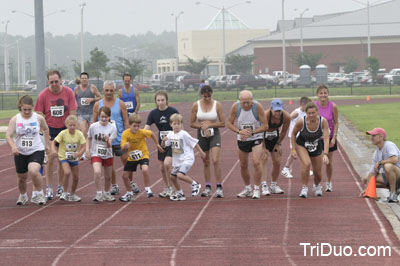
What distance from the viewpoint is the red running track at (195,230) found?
961 cm

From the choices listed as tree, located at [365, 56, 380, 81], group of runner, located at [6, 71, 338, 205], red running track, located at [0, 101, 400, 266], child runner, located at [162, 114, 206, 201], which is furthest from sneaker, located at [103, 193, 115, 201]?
tree, located at [365, 56, 380, 81]

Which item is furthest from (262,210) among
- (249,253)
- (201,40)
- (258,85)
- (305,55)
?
(201,40)

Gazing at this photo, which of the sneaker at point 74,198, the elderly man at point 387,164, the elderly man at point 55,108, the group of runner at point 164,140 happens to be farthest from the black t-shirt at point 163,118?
the elderly man at point 387,164

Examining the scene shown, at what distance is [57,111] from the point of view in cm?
1489

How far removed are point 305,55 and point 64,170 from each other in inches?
3310

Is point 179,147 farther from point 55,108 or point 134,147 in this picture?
point 55,108

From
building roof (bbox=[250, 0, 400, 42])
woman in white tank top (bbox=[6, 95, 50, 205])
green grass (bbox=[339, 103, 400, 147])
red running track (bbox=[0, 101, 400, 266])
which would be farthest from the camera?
building roof (bbox=[250, 0, 400, 42])

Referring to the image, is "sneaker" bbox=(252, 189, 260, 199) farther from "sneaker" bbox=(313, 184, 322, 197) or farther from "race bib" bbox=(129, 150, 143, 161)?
"race bib" bbox=(129, 150, 143, 161)

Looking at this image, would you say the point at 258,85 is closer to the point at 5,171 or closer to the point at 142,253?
the point at 5,171

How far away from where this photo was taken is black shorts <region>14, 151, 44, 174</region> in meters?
14.0

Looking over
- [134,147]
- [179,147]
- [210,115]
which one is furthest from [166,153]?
[210,115]

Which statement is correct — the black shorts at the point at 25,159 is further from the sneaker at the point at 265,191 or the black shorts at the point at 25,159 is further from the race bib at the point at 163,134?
the sneaker at the point at 265,191

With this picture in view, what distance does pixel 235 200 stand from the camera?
46.5ft

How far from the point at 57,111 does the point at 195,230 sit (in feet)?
14.9
